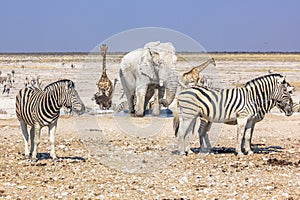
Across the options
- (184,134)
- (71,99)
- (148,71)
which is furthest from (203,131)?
(148,71)

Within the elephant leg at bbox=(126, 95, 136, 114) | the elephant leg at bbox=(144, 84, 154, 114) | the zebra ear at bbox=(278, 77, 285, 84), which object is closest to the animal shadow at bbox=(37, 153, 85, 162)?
the zebra ear at bbox=(278, 77, 285, 84)

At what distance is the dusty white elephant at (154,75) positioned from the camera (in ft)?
63.3

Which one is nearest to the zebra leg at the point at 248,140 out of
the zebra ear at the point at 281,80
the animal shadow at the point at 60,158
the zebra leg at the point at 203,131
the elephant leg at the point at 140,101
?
the zebra leg at the point at 203,131

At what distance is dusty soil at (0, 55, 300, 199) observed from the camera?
30.9ft

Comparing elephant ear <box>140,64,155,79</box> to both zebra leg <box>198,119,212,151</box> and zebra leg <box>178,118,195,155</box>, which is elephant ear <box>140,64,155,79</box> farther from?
zebra leg <box>178,118,195,155</box>

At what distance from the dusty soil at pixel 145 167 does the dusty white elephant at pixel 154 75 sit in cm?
189

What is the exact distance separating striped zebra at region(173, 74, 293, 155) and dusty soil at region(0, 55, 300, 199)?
52 cm

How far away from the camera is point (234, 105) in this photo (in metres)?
12.7

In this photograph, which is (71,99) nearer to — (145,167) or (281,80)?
(145,167)

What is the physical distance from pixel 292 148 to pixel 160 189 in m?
5.66

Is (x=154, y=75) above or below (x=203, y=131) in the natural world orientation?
above

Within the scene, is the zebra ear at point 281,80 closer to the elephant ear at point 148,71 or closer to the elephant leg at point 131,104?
the elephant ear at point 148,71

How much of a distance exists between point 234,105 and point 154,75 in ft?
22.8

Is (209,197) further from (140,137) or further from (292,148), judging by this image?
(140,137)
